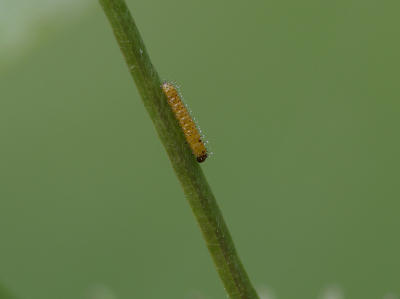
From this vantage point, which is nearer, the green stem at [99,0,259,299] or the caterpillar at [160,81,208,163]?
the green stem at [99,0,259,299]

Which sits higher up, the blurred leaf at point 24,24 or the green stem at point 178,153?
the blurred leaf at point 24,24

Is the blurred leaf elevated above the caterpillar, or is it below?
above

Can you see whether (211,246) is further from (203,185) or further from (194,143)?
(194,143)

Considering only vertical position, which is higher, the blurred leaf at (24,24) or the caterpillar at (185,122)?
the blurred leaf at (24,24)

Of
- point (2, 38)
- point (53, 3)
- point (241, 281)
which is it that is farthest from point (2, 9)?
point (241, 281)

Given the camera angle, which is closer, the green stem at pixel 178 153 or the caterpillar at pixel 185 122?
the green stem at pixel 178 153
